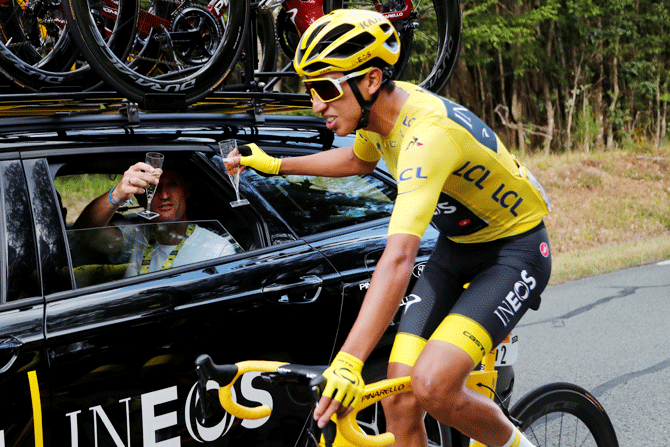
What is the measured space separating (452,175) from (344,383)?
108 centimetres

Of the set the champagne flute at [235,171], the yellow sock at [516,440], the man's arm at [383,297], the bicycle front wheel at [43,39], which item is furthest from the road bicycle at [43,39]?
the yellow sock at [516,440]

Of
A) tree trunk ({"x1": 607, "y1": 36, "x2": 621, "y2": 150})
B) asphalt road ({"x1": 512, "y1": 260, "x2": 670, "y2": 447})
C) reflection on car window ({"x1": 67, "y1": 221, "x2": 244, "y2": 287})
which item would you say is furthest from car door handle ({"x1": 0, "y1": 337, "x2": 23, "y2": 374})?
tree trunk ({"x1": 607, "y1": 36, "x2": 621, "y2": 150})

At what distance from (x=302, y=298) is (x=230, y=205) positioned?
57cm

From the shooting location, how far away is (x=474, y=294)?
2.69 meters

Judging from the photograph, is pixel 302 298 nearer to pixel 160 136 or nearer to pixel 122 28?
pixel 160 136

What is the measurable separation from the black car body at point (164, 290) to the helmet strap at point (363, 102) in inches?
27.9

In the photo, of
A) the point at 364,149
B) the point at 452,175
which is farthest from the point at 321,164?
the point at 452,175

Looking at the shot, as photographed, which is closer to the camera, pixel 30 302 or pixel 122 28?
pixel 30 302

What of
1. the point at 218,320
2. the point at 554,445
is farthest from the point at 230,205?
the point at 554,445

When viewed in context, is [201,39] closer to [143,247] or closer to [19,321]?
[143,247]

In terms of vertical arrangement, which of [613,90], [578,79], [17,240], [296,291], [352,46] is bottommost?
[613,90]

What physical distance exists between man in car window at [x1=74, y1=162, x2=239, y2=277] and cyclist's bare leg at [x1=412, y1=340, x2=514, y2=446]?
1.01m

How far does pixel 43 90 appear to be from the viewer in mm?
3596

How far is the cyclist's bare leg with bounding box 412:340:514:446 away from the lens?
239 cm
